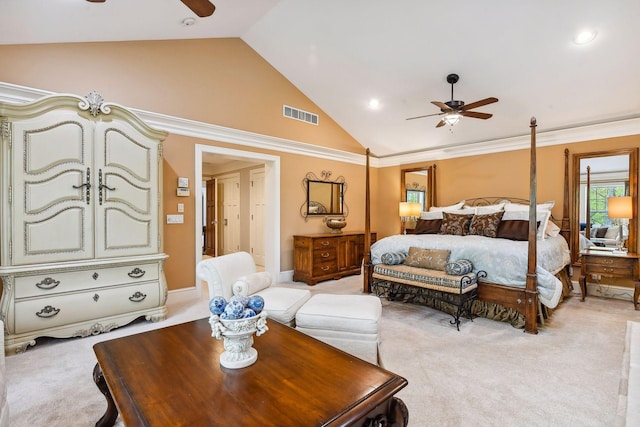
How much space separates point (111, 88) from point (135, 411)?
3767 millimetres

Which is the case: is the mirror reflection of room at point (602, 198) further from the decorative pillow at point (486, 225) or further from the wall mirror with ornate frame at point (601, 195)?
the decorative pillow at point (486, 225)

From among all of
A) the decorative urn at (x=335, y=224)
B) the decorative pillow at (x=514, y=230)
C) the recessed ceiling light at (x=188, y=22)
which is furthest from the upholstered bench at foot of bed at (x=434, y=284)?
the recessed ceiling light at (x=188, y=22)

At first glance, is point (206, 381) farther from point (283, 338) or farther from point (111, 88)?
point (111, 88)

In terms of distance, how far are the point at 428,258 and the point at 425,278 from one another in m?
0.35

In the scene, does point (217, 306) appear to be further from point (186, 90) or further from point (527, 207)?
point (527, 207)

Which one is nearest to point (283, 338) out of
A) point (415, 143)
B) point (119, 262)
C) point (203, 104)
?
point (119, 262)

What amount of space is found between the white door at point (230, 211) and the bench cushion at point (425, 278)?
4409 mm

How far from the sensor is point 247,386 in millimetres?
1348

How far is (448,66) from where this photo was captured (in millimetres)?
4184

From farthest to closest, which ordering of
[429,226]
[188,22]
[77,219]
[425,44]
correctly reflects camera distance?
[429,226] → [425,44] → [188,22] → [77,219]

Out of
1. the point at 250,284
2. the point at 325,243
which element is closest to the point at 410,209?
the point at 325,243

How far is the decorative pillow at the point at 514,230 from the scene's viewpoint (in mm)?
4148

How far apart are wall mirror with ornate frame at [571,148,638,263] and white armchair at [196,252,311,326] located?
4390 mm

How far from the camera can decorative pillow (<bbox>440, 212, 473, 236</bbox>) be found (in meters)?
4.79
